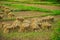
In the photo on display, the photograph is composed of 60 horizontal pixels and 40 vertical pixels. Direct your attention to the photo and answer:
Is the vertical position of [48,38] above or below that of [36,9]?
above

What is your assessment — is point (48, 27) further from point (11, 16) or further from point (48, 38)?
point (11, 16)

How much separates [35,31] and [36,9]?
19.3 ft

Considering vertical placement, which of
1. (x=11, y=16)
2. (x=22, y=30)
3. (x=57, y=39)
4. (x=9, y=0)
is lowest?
(x=9, y=0)

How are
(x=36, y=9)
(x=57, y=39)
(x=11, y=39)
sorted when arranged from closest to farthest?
(x=57, y=39)
(x=11, y=39)
(x=36, y=9)

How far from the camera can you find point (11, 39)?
20.4 feet

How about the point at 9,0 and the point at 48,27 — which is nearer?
the point at 48,27

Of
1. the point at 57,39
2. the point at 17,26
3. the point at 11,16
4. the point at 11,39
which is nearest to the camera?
the point at 57,39

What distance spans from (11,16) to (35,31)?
3082mm

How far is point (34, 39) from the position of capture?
20.5ft

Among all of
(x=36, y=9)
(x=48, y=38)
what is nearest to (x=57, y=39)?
(x=48, y=38)

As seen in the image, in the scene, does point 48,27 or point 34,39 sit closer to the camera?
point 34,39

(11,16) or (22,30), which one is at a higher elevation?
(22,30)

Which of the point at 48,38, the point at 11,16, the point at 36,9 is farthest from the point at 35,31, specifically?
the point at 36,9

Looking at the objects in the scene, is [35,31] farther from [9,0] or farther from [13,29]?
[9,0]
